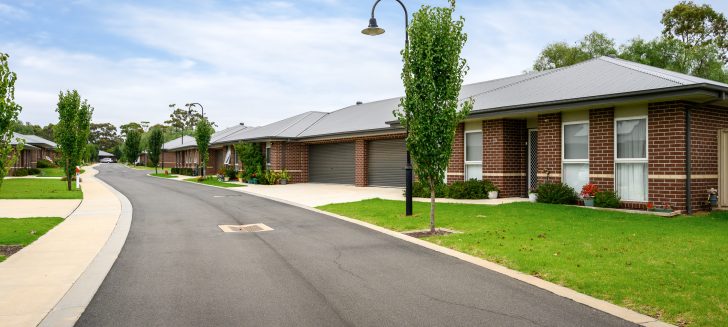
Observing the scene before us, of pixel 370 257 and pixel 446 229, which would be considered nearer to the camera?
pixel 370 257

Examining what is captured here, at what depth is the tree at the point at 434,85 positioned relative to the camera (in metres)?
10.6

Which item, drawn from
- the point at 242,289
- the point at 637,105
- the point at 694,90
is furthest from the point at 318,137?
the point at 242,289

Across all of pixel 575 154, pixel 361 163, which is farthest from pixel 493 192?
pixel 361 163

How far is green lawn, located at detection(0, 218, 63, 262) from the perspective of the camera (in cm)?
923

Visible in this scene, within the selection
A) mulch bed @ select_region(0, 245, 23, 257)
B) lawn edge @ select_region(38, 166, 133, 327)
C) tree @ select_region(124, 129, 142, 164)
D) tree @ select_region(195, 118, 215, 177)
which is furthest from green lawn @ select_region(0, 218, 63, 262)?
tree @ select_region(124, 129, 142, 164)

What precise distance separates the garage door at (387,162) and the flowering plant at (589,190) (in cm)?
1080

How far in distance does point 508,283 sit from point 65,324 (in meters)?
4.94

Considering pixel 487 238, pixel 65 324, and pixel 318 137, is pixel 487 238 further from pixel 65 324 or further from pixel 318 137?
pixel 318 137

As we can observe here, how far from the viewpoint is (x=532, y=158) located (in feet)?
58.3

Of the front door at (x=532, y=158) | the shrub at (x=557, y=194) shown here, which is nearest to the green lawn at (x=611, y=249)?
the shrub at (x=557, y=194)

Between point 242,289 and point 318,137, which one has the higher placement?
point 318,137

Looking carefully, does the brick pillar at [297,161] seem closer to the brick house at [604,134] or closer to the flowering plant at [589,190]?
the brick house at [604,134]

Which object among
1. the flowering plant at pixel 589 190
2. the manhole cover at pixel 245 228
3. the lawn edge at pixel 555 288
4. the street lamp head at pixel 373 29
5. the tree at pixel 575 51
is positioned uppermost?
the tree at pixel 575 51

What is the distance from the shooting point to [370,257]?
8016mm
